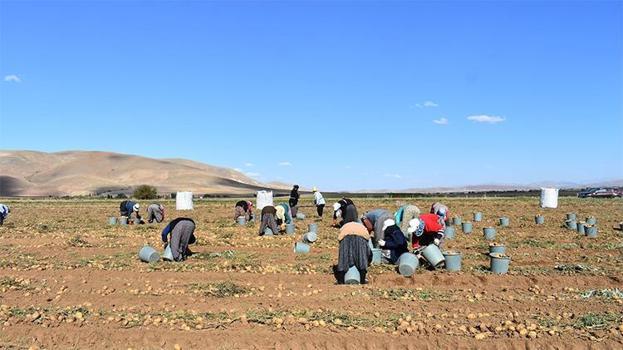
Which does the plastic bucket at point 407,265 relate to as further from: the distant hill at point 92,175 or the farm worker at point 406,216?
the distant hill at point 92,175

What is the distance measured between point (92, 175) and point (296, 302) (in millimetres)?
139457

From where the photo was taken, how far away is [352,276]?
1043cm

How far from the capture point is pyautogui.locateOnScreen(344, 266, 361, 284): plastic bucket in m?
10.4

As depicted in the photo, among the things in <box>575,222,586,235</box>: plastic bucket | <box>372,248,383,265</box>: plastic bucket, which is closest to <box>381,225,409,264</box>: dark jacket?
<box>372,248,383,265</box>: plastic bucket

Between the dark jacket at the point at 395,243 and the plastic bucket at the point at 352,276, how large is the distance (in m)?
2.19

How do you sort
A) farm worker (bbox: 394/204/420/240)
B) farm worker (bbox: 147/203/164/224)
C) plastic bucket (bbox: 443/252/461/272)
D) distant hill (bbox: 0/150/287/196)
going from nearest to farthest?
1. plastic bucket (bbox: 443/252/461/272)
2. farm worker (bbox: 394/204/420/240)
3. farm worker (bbox: 147/203/164/224)
4. distant hill (bbox: 0/150/287/196)

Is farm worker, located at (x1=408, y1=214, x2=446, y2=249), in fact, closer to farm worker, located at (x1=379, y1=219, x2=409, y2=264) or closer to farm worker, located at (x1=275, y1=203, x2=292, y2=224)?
farm worker, located at (x1=379, y1=219, x2=409, y2=264)

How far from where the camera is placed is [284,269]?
475 inches

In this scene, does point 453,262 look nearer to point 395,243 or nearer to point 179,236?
point 395,243

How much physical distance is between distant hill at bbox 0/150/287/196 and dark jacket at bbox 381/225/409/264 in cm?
11180

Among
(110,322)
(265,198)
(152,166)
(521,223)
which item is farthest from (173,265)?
(152,166)

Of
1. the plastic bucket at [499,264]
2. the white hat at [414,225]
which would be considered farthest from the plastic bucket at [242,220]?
the plastic bucket at [499,264]

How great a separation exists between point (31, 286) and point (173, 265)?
9.67 ft

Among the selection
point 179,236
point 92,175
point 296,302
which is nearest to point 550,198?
point 179,236
